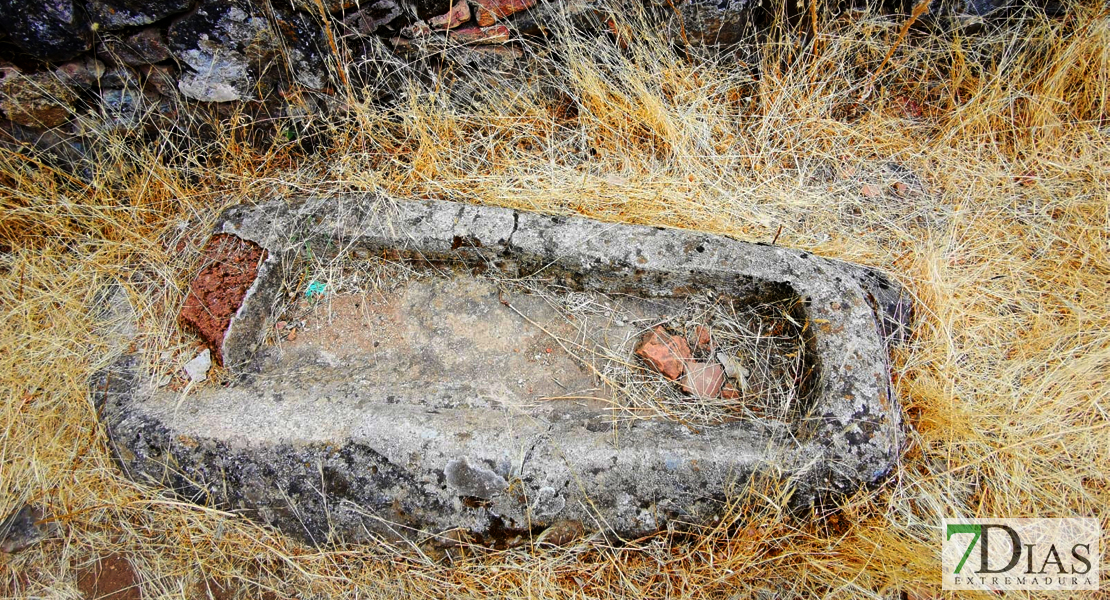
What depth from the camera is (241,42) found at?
7.24 ft

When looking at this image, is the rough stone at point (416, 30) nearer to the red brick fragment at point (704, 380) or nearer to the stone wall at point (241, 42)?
the stone wall at point (241, 42)

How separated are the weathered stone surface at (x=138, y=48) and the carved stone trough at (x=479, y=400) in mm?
655

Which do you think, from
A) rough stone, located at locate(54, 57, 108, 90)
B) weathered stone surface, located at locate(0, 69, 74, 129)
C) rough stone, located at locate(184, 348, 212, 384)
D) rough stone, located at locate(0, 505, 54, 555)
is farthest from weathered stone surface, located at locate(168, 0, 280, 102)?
rough stone, located at locate(0, 505, 54, 555)

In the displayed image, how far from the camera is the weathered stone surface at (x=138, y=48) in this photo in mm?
2121

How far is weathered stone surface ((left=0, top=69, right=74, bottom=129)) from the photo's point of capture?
2100mm

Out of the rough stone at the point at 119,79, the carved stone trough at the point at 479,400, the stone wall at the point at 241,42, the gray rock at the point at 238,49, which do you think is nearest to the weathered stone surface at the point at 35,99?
the stone wall at the point at 241,42

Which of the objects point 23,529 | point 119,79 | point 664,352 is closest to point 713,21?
point 664,352

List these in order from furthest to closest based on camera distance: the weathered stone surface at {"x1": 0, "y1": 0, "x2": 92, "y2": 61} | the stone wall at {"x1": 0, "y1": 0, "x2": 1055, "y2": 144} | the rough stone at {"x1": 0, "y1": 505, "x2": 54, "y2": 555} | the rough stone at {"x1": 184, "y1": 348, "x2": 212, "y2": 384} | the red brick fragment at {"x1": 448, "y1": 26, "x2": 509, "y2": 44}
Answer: the red brick fragment at {"x1": 448, "y1": 26, "x2": 509, "y2": 44} < the stone wall at {"x1": 0, "y1": 0, "x2": 1055, "y2": 144} < the weathered stone surface at {"x1": 0, "y1": 0, "x2": 92, "y2": 61} < the rough stone at {"x1": 184, "y1": 348, "x2": 212, "y2": 384} < the rough stone at {"x1": 0, "y1": 505, "x2": 54, "y2": 555}

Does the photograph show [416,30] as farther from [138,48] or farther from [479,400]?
[479,400]

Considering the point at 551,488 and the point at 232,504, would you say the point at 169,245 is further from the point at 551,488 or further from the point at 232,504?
the point at 551,488

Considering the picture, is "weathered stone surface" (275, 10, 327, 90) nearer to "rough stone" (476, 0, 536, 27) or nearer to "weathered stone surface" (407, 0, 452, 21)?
"weathered stone surface" (407, 0, 452, 21)

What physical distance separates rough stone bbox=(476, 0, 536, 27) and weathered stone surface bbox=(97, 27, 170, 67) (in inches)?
44.4

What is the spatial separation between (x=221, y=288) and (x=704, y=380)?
1563mm

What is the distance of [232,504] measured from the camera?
5.59 feet
